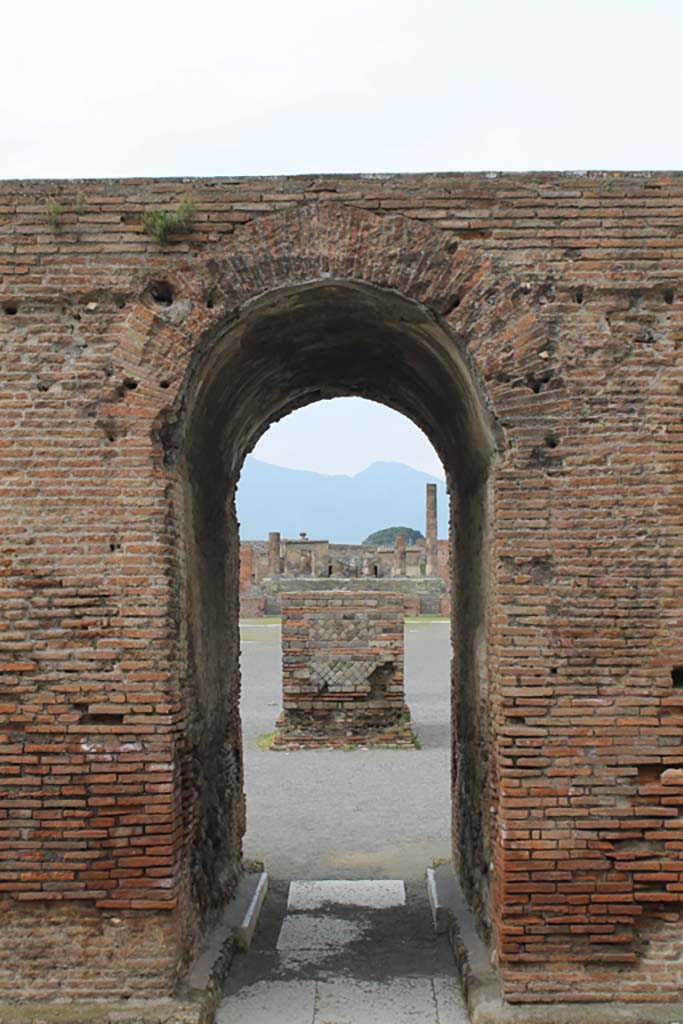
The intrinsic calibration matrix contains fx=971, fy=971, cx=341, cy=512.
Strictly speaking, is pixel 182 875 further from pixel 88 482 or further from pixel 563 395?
pixel 563 395

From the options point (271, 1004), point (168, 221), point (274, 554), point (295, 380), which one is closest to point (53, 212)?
point (168, 221)

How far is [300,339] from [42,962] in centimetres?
413

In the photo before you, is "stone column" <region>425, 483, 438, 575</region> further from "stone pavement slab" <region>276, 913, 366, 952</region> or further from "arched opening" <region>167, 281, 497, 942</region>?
"stone pavement slab" <region>276, 913, 366, 952</region>

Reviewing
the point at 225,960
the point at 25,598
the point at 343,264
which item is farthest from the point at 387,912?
the point at 343,264

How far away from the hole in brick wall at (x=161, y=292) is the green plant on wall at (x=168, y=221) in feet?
0.77

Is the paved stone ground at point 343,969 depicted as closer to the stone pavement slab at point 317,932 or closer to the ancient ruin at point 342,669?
the stone pavement slab at point 317,932

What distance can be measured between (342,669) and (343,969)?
6833 millimetres

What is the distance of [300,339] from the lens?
6.70m

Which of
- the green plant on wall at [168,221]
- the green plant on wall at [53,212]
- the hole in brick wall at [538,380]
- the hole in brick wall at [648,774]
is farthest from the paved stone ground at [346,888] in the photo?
the green plant on wall at [53,212]

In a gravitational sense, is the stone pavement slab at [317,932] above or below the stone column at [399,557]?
below

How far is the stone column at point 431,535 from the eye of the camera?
4678 centimetres

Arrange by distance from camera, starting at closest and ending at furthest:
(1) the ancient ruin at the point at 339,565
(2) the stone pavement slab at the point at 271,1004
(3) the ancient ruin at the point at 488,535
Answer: (3) the ancient ruin at the point at 488,535 → (2) the stone pavement slab at the point at 271,1004 → (1) the ancient ruin at the point at 339,565

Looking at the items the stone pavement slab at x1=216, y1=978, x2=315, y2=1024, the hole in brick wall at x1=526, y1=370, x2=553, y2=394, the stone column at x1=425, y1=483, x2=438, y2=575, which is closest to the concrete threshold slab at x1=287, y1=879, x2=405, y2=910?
the stone pavement slab at x1=216, y1=978, x2=315, y2=1024

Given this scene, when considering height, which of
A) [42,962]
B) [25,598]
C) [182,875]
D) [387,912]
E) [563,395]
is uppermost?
[563,395]
